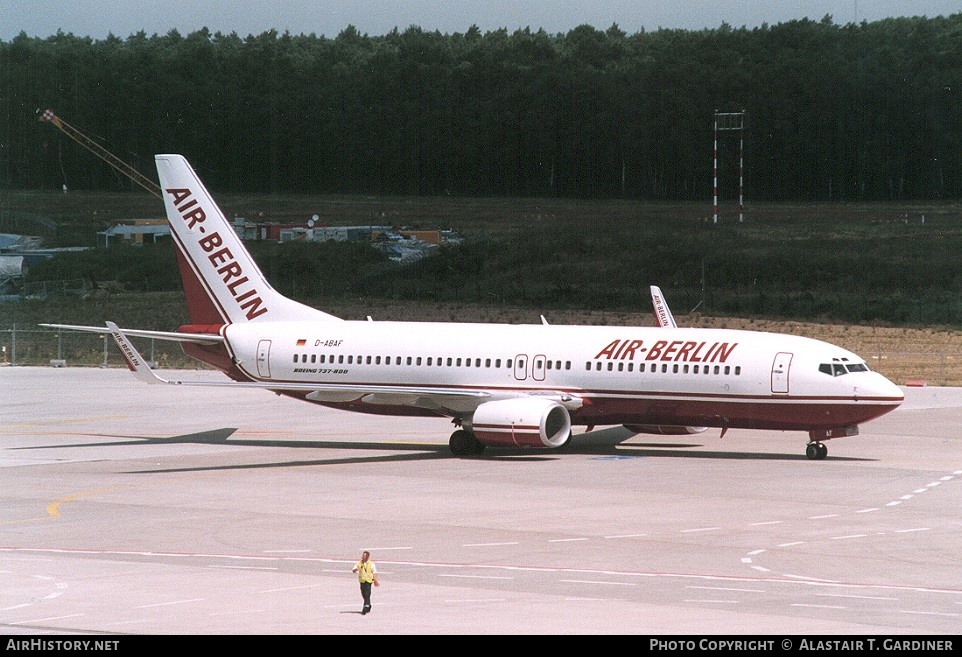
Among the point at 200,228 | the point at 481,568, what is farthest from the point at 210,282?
the point at 481,568

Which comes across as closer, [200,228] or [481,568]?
[481,568]

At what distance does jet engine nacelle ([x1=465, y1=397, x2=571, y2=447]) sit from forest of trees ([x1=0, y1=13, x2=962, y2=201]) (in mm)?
82619

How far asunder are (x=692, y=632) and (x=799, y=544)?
10754 millimetres

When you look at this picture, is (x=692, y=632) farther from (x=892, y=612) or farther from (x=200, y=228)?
(x=200, y=228)

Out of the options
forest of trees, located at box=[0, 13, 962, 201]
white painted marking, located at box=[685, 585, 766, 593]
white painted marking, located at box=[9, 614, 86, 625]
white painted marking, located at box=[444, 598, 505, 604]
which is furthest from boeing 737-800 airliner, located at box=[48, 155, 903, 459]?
forest of trees, located at box=[0, 13, 962, 201]

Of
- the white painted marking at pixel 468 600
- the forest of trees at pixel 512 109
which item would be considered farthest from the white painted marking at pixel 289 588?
the forest of trees at pixel 512 109

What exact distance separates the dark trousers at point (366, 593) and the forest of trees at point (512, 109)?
4246 inches

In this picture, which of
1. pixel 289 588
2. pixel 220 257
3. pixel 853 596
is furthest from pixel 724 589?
pixel 220 257

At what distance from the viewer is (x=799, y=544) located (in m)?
31.8

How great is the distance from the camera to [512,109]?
141m

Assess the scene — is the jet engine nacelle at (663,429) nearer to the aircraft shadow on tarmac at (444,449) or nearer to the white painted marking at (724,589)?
the aircraft shadow on tarmac at (444,449)

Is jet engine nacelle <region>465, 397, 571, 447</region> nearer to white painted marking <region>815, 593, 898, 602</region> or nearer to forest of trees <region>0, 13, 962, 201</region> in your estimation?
white painted marking <region>815, 593, 898, 602</region>

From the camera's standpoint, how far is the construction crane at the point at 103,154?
13688cm

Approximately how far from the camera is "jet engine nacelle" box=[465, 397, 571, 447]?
47.3m
